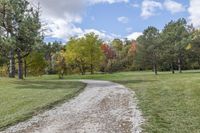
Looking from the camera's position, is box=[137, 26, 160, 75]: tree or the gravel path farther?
box=[137, 26, 160, 75]: tree

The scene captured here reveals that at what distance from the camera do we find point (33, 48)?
39.8 meters

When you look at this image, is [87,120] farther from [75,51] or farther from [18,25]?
[75,51]

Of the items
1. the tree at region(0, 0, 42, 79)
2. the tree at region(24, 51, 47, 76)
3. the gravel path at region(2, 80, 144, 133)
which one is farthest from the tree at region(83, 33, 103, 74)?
the gravel path at region(2, 80, 144, 133)

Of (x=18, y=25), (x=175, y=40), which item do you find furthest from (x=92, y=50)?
(x=18, y=25)

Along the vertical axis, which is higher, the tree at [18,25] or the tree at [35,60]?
the tree at [18,25]

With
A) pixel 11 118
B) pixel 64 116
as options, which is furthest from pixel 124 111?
pixel 11 118

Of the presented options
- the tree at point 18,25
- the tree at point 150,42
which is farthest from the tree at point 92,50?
the tree at point 18,25

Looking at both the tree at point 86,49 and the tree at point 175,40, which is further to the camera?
the tree at point 86,49

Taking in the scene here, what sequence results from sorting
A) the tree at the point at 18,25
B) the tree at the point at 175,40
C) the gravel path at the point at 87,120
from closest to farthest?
the gravel path at the point at 87,120 < the tree at the point at 18,25 < the tree at the point at 175,40

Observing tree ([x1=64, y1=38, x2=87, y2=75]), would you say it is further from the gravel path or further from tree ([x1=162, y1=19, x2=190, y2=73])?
the gravel path

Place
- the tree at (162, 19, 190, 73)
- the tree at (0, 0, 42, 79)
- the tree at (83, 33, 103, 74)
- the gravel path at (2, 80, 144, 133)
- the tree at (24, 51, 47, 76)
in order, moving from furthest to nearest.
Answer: the tree at (83, 33, 103, 74) < the tree at (162, 19, 190, 73) < the tree at (24, 51, 47, 76) < the tree at (0, 0, 42, 79) < the gravel path at (2, 80, 144, 133)

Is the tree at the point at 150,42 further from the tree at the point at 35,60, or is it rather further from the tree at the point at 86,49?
the tree at the point at 35,60

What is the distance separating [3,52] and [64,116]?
3188cm

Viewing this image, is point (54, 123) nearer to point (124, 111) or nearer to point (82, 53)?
point (124, 111)
